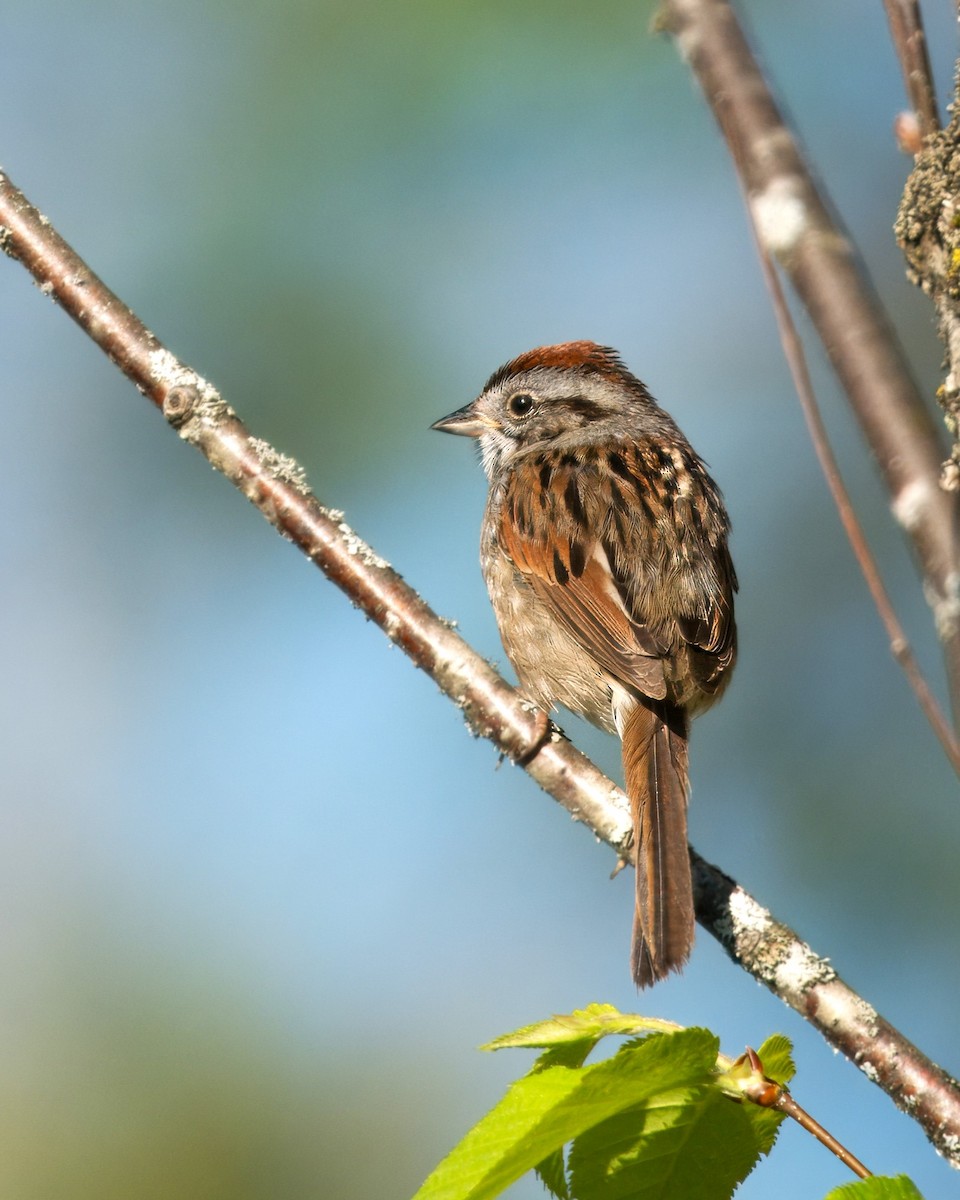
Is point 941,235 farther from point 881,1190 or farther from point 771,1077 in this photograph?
point 881,1190

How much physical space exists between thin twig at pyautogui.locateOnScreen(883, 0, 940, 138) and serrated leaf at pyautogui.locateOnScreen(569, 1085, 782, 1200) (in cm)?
128

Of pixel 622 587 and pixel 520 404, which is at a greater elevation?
pixel 520 404

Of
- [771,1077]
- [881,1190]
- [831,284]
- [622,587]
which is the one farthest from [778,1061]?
[622,587]

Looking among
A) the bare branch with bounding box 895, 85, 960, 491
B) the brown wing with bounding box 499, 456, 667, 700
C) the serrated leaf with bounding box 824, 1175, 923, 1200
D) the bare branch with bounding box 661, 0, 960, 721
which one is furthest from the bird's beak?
the serrated leaf with bounding box 824, 1175, 923, 1200

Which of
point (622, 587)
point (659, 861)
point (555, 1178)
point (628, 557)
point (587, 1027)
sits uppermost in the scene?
point (628, 557)

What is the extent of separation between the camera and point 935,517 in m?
1.63

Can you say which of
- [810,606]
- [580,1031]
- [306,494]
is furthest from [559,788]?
[810,606]

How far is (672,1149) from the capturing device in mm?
1776

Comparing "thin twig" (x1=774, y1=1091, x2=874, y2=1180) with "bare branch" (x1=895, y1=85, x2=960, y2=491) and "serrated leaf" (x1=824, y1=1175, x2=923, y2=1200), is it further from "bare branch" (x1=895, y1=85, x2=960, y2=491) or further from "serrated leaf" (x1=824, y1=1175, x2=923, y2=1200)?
"bare branch" (x1=895, y1=85, x2=960, y2=491)

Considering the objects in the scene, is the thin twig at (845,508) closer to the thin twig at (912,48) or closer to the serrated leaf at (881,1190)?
the thin twig at (912,48)

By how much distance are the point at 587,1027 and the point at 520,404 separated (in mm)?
3561

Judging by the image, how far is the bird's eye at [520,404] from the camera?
5.14 meters

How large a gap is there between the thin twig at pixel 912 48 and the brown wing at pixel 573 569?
2037 mm

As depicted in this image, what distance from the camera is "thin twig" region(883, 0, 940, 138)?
1.72 meters
